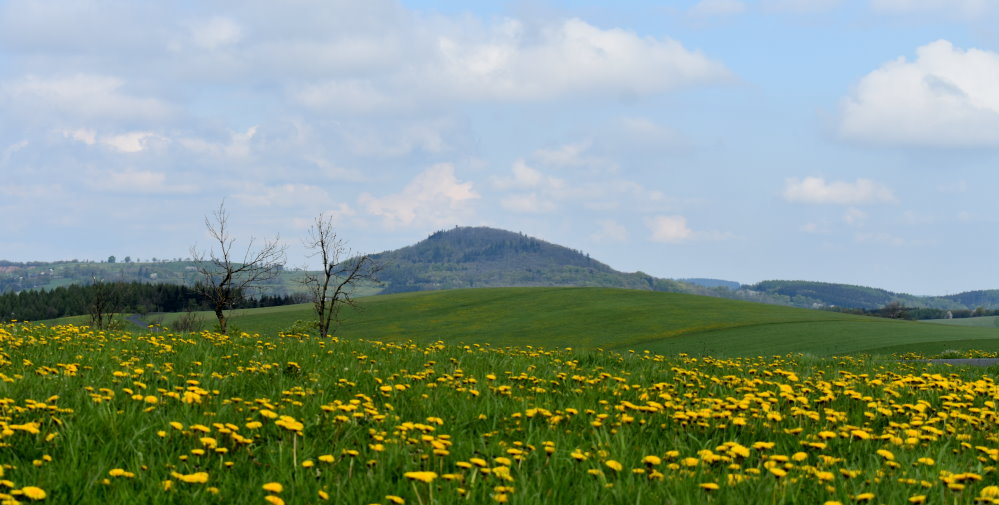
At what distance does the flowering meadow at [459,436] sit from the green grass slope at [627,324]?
46.1 metres

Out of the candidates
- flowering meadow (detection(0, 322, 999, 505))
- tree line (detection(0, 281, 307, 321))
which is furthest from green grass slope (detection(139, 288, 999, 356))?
flowering meadow (detection(0, 322, 999, 505))

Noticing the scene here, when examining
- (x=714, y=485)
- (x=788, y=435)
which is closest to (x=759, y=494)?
(x=714, y=485)

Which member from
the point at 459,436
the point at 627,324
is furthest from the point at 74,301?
the point at 459,436

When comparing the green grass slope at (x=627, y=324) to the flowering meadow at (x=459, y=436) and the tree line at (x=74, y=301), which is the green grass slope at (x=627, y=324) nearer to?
the tree line at (x=74, y=301)

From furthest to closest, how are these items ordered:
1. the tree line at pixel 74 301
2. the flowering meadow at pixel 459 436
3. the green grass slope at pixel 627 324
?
the tree line at pixel 74 301, the green grass slope at pixel 627 324, the flowering meadow at pixel 459 436

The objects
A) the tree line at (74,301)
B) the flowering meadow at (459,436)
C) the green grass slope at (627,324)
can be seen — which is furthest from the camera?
the tree line at (74,301)

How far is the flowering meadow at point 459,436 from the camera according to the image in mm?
4621

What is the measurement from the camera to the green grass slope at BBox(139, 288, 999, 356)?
2414 inches

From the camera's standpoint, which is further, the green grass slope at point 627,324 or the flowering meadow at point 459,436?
the green grass slope at point 627,324

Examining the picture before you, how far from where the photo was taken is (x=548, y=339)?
284 ft

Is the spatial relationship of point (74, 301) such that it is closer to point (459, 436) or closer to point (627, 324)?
point (627, 324)

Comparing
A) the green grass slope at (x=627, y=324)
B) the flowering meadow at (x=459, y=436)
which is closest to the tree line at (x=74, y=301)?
the green grass slope at (x=627, y=324)

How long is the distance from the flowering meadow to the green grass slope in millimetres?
46059

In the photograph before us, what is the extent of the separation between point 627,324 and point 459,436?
281 ft
